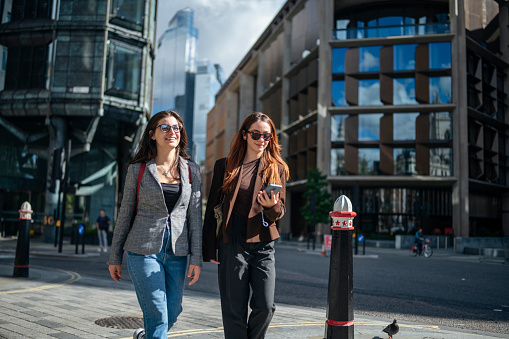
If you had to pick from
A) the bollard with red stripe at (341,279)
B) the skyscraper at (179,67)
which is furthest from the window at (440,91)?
the skyscraper at (179,67)

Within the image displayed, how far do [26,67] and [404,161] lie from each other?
27698mm

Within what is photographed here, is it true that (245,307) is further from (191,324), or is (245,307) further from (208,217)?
(191,324)

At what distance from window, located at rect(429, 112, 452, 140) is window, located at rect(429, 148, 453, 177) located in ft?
3.63

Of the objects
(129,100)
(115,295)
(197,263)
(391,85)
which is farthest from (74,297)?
(391,85)

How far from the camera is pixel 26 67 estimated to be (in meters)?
28.6

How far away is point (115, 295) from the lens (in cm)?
715

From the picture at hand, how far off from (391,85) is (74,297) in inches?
1383

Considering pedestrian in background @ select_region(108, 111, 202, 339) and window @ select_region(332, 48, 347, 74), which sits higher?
window @ select_region(332, 48, 347, 74)

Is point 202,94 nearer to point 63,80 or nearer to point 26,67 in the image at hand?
point 26,67

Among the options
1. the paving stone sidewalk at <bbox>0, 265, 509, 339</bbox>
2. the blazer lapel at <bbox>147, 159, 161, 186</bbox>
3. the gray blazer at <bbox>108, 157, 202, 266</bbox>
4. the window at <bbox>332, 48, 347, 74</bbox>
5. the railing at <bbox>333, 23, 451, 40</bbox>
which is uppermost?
the railing at <bbox>333, 23, 451, 40</bbox>

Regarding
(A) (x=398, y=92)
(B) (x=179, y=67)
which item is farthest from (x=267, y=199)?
(B) (x=179, y=67)

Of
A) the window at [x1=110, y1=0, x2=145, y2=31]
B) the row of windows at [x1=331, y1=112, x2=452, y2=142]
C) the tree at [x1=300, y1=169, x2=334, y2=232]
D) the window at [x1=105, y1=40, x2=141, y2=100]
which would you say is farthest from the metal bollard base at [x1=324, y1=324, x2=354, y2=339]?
the row of windows at [x1=331, y1=112, x2=452, y2=142]

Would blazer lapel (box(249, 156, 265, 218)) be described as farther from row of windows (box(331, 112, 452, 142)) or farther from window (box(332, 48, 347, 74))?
window (box(332, 48, 347, 74))

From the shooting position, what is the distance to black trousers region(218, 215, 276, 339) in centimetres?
310
